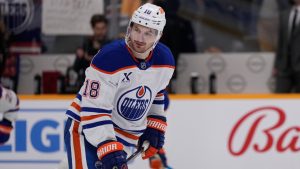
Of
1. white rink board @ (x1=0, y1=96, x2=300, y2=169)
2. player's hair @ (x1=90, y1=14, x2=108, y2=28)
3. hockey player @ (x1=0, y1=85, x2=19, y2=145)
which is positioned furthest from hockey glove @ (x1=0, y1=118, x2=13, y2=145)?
player's hair @ (x1=90, y1=14, x2=108, y2=28)

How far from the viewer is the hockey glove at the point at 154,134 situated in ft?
13.9

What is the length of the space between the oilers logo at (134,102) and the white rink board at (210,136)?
2.10 meters

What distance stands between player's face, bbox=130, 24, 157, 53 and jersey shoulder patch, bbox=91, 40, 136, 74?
0.06 metres

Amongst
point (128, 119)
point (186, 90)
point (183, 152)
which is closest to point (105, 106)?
point (128, 119)

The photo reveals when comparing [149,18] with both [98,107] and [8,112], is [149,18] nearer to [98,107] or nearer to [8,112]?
[98,107]

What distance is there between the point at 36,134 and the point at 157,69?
241 cm

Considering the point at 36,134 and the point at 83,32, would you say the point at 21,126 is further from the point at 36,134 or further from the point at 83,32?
the point at 83,32

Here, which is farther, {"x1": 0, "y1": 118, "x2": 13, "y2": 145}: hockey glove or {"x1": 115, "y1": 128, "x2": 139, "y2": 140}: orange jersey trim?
{"x1": 0, "y1": 118, "x2": 13, "y2": 145}: hockey glove

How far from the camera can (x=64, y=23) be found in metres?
7.05

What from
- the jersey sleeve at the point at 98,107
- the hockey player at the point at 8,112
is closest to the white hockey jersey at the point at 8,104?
the hockey player at the point at 8,112

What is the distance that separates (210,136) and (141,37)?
243 cm

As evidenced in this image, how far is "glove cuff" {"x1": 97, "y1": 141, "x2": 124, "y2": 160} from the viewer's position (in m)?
3.71

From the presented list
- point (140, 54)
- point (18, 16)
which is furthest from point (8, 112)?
point (18, 16)

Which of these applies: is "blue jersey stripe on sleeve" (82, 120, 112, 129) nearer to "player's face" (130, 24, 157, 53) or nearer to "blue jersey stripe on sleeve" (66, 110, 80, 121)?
"blue jersey stripe on sleeve" (66, 110, 80, 121)
